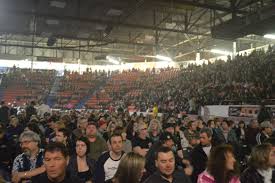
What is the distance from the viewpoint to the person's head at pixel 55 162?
2.35 metres

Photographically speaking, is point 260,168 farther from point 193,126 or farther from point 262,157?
point 193,126

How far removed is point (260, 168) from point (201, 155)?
122 cm

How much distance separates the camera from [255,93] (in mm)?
13023

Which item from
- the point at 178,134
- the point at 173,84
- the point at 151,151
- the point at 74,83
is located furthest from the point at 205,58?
the point at 151,151

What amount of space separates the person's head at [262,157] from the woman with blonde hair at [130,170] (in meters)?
1.41

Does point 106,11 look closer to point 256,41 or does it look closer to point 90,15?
point 90,15

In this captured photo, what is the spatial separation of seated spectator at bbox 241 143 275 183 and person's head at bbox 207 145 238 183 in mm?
342

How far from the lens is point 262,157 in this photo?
3.30 metres

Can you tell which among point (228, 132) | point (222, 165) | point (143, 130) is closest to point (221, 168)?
point (222, 165)

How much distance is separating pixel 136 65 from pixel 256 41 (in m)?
14.0

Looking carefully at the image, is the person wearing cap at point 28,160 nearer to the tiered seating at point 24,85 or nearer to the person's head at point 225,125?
the person's head at point 225,125

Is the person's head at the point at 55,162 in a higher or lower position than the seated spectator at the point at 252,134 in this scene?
higher

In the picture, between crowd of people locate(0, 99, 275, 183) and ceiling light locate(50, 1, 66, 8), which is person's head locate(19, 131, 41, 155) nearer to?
crowd of people locate(0, 99, 275, 183)

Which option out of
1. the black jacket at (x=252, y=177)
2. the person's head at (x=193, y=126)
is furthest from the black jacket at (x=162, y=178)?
the person's head at (x=193, y=126)
